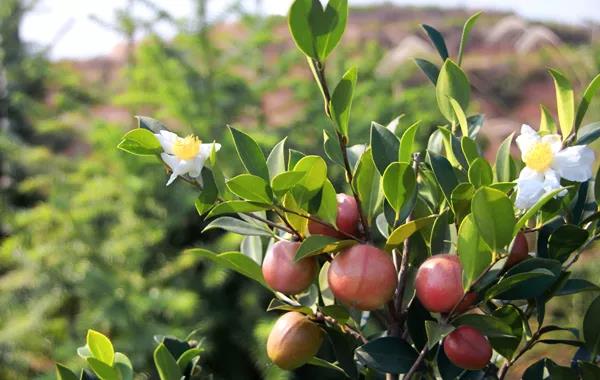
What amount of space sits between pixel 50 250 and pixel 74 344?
0.36 meters

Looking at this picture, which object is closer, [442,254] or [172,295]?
[442,254]

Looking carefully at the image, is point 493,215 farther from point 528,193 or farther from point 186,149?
point 186,149

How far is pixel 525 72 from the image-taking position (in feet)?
28.0

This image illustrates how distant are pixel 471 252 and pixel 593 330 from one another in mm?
161

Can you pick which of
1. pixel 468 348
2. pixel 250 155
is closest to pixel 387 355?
pixel 468 348

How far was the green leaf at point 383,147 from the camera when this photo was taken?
1.56ft

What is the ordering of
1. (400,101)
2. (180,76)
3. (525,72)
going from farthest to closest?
(525,72)
(400,101)
(180,76)

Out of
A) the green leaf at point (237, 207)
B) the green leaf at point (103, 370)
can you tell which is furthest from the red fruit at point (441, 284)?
the green leaf at point (103, 370)

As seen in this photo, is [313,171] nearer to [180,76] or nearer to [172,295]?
[172,295]

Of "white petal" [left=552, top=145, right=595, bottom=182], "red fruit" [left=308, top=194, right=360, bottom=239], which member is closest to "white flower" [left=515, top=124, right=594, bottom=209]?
"white petal" [left=552, top=145, right=595, bottom=182]

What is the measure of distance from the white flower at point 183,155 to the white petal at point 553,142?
0.20 m

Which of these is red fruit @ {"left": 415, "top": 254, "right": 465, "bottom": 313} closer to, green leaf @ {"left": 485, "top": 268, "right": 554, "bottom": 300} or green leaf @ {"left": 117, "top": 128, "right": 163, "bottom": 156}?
green leaf @ {"left": 485, "top": 268, "right": 554, "bottom": 300}

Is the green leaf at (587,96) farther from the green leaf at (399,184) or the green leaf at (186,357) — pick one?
the green leaf at (186,357)

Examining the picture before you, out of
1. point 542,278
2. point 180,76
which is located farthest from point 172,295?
point 542,278
